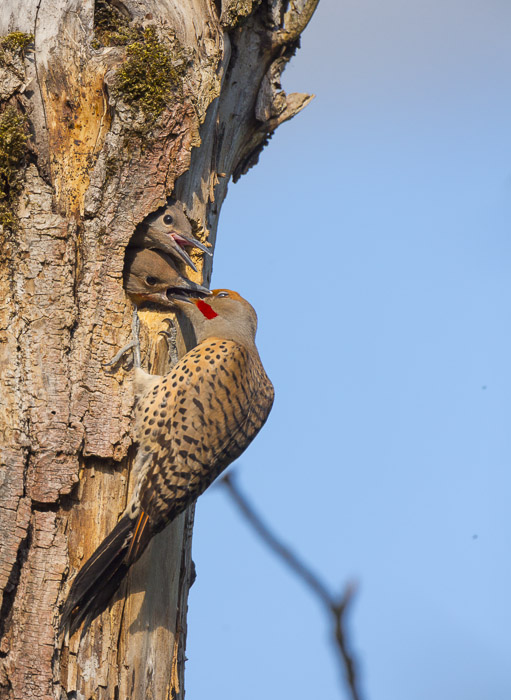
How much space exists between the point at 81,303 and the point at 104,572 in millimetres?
929

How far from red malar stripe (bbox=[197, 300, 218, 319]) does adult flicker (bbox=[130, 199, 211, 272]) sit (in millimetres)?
353

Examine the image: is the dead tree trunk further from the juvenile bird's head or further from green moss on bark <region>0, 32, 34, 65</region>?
the juvenile bird's head

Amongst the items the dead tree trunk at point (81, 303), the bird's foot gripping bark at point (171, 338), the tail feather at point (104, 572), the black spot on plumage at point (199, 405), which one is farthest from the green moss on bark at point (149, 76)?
the tail feather at point (104, 572)

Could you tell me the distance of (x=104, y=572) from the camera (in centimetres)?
274

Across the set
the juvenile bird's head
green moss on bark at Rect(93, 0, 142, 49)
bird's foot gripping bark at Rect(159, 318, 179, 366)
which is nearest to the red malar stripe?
the juvenile bird's head

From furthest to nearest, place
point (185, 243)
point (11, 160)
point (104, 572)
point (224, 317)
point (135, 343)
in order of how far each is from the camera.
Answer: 1. point (224, 317)
2. point (185, 243)
3. point (135, 343)
4. point (11, 160)
5. point (104, 572)

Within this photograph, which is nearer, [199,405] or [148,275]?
[199,405]

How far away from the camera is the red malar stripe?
3.76m

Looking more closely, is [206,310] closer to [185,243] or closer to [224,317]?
[224,317]

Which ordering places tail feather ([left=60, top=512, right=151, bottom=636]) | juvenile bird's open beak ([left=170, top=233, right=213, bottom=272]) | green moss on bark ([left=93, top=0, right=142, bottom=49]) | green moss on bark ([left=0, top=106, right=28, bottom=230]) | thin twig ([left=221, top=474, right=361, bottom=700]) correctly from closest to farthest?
1. thin twig ([left=221, top=474, right=361, bottom=700])
2. tail feather ([left=60, top=512, right=151, bottom=636])
3. green moss on bark ([left=0, top=106, right=28, bottom=230])
4. green moss on bark ([left=93, top=0, right=142, bottom=49])
5. juvenile bird's open beak ([left=170, top=233, right=213, bottom=272])

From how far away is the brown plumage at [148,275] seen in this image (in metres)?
3.42

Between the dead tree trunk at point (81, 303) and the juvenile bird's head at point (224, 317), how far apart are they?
1.41 feet

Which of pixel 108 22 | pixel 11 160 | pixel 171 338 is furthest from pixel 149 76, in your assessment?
pixel 171 338

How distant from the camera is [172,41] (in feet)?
10.5
